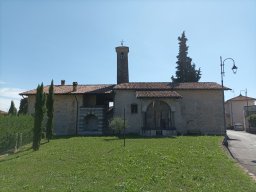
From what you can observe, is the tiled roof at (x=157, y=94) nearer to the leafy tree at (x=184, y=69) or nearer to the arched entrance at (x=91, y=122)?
the arched entrance at (x=91, y=122)

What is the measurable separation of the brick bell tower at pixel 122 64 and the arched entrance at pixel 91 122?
6.94 metres

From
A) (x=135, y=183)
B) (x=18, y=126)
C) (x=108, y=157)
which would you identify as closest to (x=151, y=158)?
(x=108, y=157)

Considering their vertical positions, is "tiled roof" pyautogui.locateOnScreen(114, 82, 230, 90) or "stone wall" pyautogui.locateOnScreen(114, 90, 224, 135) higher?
"tiled roof" pyautogui.locateOnScreen(114, 82, 230, 90)

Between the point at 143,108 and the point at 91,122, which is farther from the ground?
the point at 143,108

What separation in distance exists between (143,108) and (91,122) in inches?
314

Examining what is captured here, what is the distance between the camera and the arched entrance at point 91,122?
3562 centimetres

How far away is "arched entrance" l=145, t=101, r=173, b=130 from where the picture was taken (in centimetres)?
3328

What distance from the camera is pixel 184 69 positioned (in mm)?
52062

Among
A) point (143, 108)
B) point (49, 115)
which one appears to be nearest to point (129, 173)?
point (49, 115)

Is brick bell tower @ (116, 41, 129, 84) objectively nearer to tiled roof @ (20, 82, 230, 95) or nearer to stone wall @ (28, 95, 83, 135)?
tiled roof @ (20, 82, 230, 95)

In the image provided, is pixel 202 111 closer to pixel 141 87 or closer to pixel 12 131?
pixel 141 87

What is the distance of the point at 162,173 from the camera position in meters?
11.1

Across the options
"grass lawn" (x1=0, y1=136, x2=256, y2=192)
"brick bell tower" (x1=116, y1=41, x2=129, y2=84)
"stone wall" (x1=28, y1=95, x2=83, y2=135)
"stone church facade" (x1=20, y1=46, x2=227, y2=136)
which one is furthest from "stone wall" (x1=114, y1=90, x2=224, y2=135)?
"grass lawn" (x1=0, y1=136, x2=256, y2=192)

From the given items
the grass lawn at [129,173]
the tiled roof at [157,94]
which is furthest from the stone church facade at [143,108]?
the grass lawn at [129,173]
